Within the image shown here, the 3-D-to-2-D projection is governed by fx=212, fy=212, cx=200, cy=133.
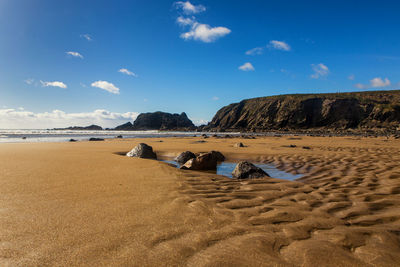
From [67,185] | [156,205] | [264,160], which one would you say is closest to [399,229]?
[156,205]

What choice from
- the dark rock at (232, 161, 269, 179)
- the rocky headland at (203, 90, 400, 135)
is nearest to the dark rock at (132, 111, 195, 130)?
the rocky headland at (203, 90, 400, 135)

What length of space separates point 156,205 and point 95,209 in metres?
0.71

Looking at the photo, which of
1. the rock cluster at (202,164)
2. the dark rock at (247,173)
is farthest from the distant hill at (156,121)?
the dark rock at (247,173)

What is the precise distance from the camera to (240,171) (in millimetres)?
4840

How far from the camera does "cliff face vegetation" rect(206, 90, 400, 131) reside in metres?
48.0

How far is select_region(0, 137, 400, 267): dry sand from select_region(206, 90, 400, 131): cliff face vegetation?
170ft

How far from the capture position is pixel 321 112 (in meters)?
58.4

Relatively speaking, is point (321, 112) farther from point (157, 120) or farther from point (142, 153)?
point (157, 120)

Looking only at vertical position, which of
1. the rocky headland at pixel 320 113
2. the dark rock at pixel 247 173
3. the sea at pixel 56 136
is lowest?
the dark rock at pixel 247 173

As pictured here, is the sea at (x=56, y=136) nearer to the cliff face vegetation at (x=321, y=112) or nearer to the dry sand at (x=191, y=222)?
the dry sand at (x=191, y=222)

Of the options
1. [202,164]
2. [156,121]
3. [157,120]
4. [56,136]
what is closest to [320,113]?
[56,136]

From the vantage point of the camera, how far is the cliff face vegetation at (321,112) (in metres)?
48.0

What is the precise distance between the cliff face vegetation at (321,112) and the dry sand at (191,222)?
170 feet

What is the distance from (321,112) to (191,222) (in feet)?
216
